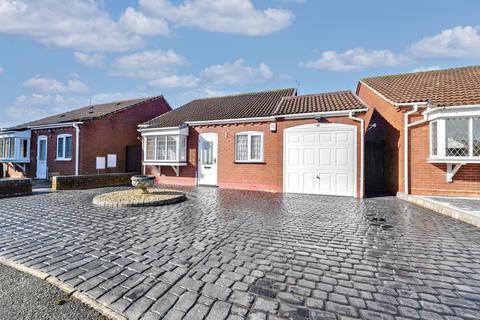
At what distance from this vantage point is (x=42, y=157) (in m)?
16.2

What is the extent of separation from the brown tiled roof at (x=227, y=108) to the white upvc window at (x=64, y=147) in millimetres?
4972

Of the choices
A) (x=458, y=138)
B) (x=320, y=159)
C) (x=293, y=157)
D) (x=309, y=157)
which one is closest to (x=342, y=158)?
(x=320, y=159)

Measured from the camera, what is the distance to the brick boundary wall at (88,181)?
35.8 feet

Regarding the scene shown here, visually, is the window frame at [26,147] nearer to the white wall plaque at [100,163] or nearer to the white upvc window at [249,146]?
the white wall plaque at [100,163]

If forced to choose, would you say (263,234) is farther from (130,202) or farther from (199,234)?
(130,202)

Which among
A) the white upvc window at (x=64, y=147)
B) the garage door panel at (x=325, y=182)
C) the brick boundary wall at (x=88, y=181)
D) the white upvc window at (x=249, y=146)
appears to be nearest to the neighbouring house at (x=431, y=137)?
the garage door panel at (x=325, y=182)

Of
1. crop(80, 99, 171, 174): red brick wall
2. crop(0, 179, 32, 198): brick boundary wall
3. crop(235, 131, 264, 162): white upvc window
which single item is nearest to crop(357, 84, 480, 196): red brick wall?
crop(235, 131, 264, 162): white upvc window

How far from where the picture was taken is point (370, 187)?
11.7 metres

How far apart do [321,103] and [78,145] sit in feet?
45.6

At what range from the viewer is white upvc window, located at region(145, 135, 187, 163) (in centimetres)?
1304

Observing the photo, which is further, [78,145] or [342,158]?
[78,145]

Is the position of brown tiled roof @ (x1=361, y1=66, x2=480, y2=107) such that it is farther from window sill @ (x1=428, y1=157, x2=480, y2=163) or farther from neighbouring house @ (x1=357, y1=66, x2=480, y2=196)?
window sill @ (x1=428, y1=157, x2=480, y2=163)

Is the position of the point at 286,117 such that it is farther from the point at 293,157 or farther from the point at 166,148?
the point at 166,148

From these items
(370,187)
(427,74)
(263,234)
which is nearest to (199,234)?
(263,234)
